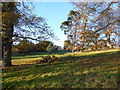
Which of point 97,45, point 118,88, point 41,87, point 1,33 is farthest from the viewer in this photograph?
point 97,45

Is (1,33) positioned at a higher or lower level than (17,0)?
lower

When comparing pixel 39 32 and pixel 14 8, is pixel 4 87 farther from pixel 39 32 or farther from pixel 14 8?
pixel 14 8

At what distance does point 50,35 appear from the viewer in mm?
7016

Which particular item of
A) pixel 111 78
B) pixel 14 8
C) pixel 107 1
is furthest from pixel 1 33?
pixel 107 1

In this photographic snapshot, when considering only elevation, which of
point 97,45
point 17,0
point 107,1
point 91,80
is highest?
point 107,1

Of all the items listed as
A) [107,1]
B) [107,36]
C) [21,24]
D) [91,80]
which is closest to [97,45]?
[107,36]

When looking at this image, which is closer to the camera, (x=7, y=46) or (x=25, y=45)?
(x=7, y=46)

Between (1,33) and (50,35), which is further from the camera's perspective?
(50,35)

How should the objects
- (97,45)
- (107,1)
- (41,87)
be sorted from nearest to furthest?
(41,87), (107,1), (97,45)

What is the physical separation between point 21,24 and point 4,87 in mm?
4102

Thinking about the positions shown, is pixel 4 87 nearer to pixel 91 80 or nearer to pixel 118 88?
pixel 91 80

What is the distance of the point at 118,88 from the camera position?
2809 millimetres

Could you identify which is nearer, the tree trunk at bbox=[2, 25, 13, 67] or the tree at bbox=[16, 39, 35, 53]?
the tree trunk at bbox=[2, 25, 13, 67]

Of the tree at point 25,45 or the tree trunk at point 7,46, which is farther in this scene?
the tree at point 25,45
